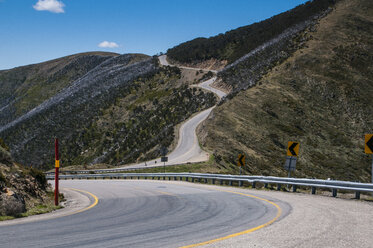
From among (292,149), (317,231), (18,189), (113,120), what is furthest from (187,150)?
(317,231)

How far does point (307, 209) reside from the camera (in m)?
11.5

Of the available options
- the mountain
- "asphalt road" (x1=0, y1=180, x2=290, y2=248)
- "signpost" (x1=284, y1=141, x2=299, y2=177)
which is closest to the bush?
"asphalt road" (x1=0, y1=180, x2=290, y2=248)

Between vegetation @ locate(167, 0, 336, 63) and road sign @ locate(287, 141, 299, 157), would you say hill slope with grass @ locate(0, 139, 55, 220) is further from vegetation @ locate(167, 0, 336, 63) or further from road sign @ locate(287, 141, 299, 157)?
vegetation @ locate(167, 0, 336, 63)

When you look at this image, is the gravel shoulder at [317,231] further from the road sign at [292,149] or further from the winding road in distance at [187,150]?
the winding road in distance at [187,150]

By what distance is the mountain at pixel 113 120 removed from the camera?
211 feet

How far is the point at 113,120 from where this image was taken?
79000mm

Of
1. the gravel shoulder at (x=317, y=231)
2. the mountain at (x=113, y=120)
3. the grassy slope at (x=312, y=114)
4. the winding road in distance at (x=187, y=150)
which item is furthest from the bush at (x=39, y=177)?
the mountain at (x=113, y=120)

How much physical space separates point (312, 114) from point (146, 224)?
49463 millimetres

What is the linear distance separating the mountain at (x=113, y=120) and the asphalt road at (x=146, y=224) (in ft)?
130

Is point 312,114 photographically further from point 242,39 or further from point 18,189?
point 242,39

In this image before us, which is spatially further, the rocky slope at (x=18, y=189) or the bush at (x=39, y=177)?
the bush at (x=39, y=177)

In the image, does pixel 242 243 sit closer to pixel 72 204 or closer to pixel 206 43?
pixel 72 204

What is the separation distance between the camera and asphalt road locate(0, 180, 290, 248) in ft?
23.3

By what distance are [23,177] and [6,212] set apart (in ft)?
12.0
